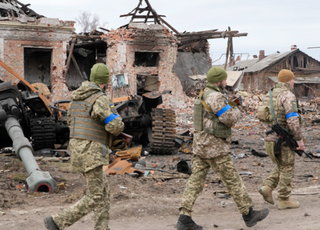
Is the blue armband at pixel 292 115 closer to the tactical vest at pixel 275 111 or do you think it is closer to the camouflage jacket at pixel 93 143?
the tactical vest at pixel 275 111

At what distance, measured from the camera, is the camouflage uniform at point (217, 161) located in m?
4.59

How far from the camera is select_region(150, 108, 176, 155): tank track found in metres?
10.3

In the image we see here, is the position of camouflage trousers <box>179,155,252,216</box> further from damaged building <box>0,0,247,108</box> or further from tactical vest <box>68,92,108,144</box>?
damaged building <box>0,0,247,108</box>

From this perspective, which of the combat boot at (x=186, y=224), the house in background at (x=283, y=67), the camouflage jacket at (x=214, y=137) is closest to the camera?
the camouflage jacket at (x=214, y=137)

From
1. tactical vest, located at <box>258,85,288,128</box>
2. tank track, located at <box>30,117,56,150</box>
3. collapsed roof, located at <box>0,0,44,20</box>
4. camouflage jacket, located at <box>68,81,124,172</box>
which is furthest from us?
collapsed roof, located at <box>0,0,44,20</box>

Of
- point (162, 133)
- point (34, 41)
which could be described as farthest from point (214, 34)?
point (162, 133)

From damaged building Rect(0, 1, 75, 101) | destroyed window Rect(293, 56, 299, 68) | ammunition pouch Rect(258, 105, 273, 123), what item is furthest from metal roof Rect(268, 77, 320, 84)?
ammunition pouch Rect(258, 105, 273, 123)

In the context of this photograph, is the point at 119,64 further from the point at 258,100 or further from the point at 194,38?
the point at 258,100

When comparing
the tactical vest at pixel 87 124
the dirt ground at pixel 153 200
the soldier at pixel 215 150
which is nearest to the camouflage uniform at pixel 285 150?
the dirt ground at pixel 153 200

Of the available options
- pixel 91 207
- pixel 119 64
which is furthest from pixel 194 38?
pixel 91 207

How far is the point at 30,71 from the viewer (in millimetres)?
21359

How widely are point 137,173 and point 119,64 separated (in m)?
12.0

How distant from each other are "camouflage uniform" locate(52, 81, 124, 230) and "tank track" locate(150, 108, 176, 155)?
6.13m

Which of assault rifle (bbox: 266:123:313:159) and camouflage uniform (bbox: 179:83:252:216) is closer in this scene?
camouflage uniform (bbox: 179:83:252:216)
